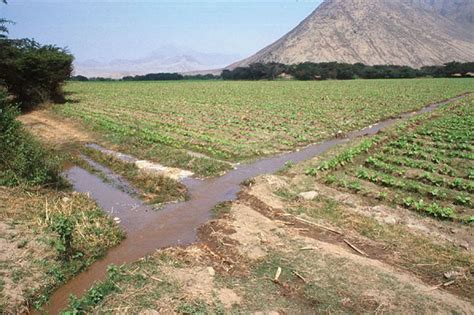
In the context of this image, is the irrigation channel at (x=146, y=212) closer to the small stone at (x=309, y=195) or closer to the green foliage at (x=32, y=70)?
the small stone at (x=309, y=195)

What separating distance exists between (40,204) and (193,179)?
14.5ft

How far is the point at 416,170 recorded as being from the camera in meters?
11.5

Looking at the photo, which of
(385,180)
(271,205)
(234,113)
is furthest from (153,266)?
(234,113)

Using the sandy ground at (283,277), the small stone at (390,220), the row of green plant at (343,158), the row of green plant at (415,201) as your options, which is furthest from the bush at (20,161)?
the small stone at (390,220)

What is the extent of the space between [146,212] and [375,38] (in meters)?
172

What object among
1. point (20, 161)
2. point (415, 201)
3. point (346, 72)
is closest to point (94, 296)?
point (20, 161)

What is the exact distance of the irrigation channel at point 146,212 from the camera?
Answer: 6.54 m

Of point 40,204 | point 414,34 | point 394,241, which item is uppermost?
point 414,34

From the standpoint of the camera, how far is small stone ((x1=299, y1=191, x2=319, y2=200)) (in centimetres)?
963

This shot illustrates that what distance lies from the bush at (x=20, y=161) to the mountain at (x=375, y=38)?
147218 mm

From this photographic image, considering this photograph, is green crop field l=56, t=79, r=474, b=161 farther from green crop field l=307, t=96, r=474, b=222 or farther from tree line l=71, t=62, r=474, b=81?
tree line l=71, t=62, r=474, b=81

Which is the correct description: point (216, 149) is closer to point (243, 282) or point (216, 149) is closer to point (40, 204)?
point (40, 204)

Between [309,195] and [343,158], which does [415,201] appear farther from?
[343,158]

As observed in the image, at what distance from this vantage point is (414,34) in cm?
16500
